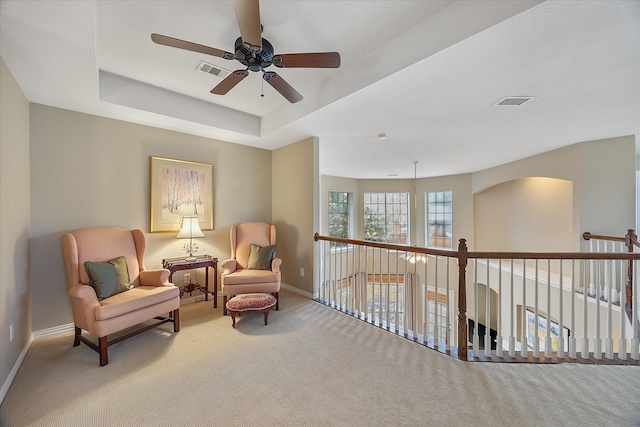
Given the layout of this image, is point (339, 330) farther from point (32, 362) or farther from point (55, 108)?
point (55, 108)

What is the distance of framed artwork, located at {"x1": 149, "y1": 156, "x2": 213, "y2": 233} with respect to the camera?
3.44 metres

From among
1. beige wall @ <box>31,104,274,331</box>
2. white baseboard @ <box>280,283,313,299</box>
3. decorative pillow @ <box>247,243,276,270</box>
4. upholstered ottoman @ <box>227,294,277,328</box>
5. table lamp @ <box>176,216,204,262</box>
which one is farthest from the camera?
white baseboard @ <box>280,283,313,299</box>

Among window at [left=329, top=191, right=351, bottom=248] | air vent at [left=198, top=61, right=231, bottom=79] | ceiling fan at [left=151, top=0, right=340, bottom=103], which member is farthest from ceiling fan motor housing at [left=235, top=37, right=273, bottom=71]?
window at [left=329, top=191, right=351, bottom=248]

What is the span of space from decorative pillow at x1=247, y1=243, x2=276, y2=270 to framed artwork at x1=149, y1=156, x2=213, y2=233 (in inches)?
35.5

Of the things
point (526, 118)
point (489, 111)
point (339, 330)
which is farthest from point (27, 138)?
point (526, 118)

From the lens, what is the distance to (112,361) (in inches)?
87.0

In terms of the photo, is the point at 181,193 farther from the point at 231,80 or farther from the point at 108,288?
the point at 231,80

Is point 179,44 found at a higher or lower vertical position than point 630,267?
higher

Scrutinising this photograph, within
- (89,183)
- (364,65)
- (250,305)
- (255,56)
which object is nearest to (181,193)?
(89,183)

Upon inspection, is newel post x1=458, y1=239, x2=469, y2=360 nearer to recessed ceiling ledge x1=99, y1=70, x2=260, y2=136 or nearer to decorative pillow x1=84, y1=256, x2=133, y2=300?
recessed ceiling ledge x1=99, y1=70, x2=260, y2=136

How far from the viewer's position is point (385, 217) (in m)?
8.28

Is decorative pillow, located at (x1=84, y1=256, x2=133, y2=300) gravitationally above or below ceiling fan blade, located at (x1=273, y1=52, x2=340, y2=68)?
below

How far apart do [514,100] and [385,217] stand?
19.2 ft

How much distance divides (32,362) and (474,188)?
8.40 meters
